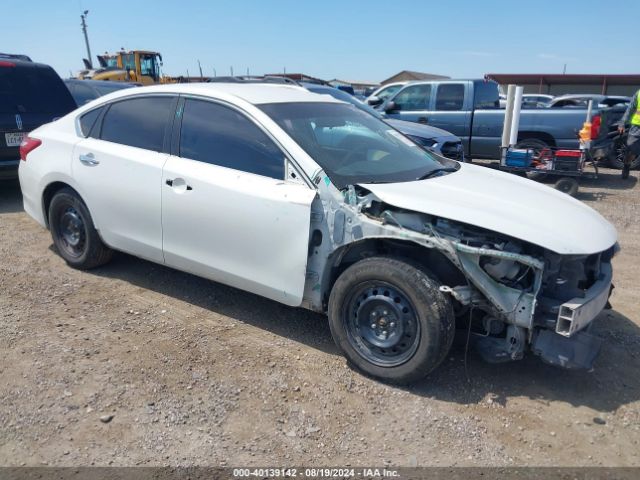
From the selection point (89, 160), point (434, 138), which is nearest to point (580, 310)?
point (89, 160)

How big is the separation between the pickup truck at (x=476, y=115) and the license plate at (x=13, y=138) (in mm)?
6055

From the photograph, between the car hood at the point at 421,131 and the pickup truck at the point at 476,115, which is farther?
the pickup truck at the point at 476,115

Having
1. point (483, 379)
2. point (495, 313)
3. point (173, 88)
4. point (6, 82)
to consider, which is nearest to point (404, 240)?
point (495, 313)

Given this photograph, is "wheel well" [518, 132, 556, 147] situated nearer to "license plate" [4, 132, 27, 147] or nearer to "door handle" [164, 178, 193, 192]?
"door handle" [164, 178, 193, 192]

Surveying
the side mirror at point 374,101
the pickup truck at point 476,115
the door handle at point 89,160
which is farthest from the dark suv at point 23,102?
the side mirror at point 374,101

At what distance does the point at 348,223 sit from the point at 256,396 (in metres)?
1.18

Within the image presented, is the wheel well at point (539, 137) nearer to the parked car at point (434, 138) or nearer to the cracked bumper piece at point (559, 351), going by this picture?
the parked car at point (434, 138)

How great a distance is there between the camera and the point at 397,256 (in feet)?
11.0

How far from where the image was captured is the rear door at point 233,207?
3488 mm

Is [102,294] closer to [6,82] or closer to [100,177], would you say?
[100,177]

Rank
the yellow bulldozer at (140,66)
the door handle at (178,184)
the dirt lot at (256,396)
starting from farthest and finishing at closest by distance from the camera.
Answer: the yellow bulldozer at (140,66)
the door handle at (178,184)
the dirt lot at (256,396)

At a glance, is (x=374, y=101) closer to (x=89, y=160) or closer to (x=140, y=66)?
(x=89, y=160)

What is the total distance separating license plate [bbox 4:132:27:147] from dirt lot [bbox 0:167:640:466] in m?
3.41

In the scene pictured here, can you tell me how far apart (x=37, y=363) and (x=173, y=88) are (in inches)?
89.9
